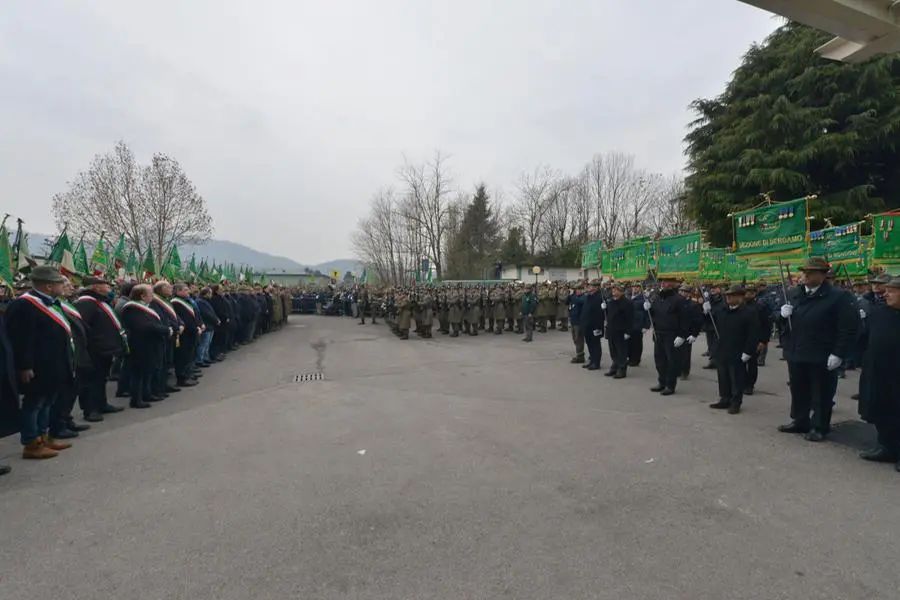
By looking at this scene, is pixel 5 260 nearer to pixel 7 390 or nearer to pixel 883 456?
pixel 7 390

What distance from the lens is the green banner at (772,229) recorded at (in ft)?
31.9

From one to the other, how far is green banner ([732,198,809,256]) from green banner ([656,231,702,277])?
2.40 metres

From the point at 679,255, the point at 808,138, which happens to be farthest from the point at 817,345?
the point at 808,138

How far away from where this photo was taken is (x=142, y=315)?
7.88 meters

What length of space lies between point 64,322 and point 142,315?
2.05 meters

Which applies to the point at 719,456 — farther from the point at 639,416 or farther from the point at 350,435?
the point at 350,435

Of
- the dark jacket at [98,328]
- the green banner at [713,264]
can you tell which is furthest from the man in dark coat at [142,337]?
the green banner at [713,264]

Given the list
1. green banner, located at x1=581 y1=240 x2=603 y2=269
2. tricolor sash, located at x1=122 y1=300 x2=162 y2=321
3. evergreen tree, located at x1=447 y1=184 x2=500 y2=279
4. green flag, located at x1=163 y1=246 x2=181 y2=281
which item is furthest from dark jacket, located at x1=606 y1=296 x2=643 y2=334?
evergreen tree, located at x1=447 y1=184 x2=500 y2=279

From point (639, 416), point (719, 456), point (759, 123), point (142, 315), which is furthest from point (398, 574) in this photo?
point (759, 123)

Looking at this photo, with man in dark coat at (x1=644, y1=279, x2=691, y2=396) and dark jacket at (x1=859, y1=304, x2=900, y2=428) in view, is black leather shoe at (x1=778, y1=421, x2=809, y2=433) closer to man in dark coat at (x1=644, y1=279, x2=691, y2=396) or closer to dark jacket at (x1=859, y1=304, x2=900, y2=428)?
dark jacket at (x1=859, y1=304, x2=900, y2=428)

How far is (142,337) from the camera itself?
783cm

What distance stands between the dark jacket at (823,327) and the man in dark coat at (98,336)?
9089 millimetres

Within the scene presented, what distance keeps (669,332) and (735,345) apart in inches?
53.2

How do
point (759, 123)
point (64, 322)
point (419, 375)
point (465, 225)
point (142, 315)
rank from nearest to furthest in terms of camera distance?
point (64, 322) < point (142, 315) < point (419, 375) < point (759, 123) < point (465, 225)
